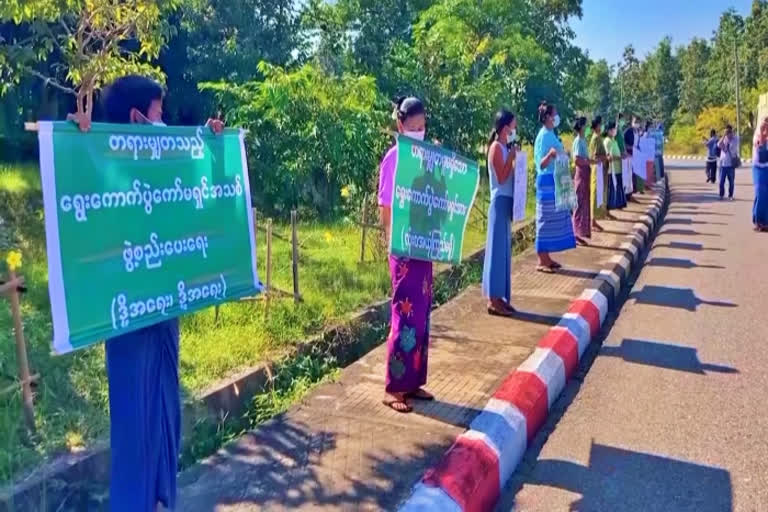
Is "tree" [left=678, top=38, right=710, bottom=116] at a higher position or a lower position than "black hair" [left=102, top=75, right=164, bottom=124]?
higher

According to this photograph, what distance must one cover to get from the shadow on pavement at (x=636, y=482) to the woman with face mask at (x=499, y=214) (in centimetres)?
234

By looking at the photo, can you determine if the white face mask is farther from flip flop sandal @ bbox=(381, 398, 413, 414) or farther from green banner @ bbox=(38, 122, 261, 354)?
flip flop sandal @ bbox=(381, 398, 413, 414)

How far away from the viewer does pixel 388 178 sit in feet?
13.9

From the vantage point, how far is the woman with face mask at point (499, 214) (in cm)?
616

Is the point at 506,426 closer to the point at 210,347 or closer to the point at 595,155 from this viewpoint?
the point at 210,347

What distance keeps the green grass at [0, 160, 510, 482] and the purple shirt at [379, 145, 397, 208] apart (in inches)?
56.5

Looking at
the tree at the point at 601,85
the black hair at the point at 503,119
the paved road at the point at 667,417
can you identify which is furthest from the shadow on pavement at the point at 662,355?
the tree at the point at 601,85

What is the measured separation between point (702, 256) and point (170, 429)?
9.06m

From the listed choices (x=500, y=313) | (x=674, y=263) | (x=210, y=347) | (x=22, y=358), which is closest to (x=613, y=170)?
(x=674, y=263)

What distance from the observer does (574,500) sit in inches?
143

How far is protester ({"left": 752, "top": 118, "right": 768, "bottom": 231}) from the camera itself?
1180 cm

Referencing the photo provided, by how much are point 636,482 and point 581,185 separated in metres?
6.97

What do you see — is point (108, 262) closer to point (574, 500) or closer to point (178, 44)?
point (574, 500)

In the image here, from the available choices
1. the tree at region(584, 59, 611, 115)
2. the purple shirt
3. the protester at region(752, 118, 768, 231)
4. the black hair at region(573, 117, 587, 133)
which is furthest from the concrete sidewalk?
the tree at region(584, 59, 611, 115)
